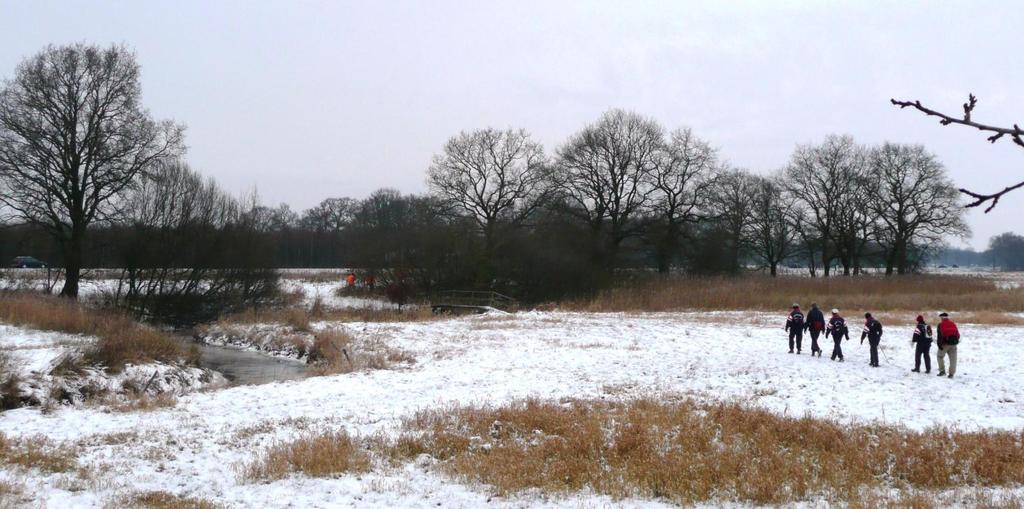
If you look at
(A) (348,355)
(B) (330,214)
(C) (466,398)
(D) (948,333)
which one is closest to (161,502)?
(C) (466,398)

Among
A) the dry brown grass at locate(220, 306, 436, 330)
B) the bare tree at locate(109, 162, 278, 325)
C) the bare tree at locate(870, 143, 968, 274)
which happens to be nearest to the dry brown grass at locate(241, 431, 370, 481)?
the dry brown grass at locate(220, 306, 436, 330)

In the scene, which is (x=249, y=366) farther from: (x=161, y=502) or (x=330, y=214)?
(x=330, y=214)

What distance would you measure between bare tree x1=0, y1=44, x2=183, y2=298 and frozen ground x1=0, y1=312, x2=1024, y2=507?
1833cm

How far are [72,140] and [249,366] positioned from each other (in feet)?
67.0

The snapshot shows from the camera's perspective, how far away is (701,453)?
878cm

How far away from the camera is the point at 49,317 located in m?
22.5

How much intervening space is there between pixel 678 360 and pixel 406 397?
7910mm

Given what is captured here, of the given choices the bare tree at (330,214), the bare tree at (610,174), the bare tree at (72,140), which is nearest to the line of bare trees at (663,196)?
the bare tree at (610,174)

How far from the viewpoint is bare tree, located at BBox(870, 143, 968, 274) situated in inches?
2253

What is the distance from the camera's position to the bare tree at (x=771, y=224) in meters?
69.1

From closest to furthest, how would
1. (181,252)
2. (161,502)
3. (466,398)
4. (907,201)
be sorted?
(161,502)
(466,398)
(181,252)
(907,201)

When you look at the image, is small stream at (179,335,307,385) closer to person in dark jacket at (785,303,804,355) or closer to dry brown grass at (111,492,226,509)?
dry brown grass at (111,492,226,509)

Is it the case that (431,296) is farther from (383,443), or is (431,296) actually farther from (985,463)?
(985,463)

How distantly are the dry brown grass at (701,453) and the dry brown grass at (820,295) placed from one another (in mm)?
26071
